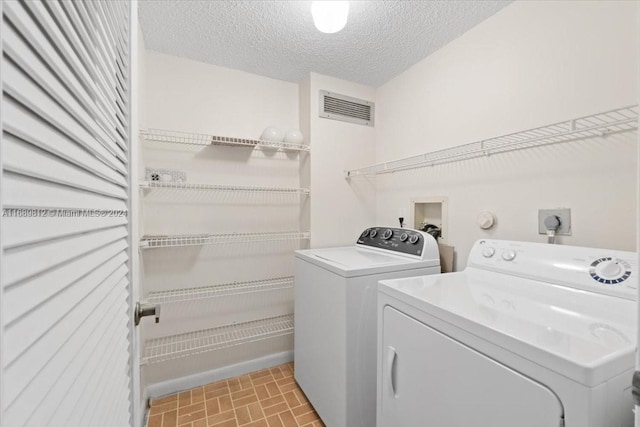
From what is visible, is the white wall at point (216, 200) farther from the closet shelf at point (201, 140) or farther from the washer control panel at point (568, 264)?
the washer control panel at point (568, 264)

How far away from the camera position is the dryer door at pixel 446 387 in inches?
26.8

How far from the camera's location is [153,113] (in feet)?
6.46

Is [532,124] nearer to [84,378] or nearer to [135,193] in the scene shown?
[135,193]

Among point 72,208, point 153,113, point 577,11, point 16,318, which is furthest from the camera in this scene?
point 153,113

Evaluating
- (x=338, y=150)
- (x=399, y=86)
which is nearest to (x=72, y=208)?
(x=338, y=150)

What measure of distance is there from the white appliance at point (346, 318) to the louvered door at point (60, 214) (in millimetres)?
1030

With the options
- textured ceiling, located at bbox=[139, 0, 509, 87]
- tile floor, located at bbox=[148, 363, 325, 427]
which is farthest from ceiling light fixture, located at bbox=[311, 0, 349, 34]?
tile floor, located at bbox=[148, 363, 325, 427]

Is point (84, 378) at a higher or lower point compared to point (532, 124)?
lower

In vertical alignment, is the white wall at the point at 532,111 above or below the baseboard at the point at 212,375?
above

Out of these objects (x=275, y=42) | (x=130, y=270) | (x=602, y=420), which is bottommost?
(x=602, y=420)

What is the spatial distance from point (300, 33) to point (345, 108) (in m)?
0.79

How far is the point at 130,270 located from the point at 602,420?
1.19 meters

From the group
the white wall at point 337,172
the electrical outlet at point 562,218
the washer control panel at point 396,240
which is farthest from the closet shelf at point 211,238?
the electrical outlet at point 562,218

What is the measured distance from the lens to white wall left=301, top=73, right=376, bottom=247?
230 cm
